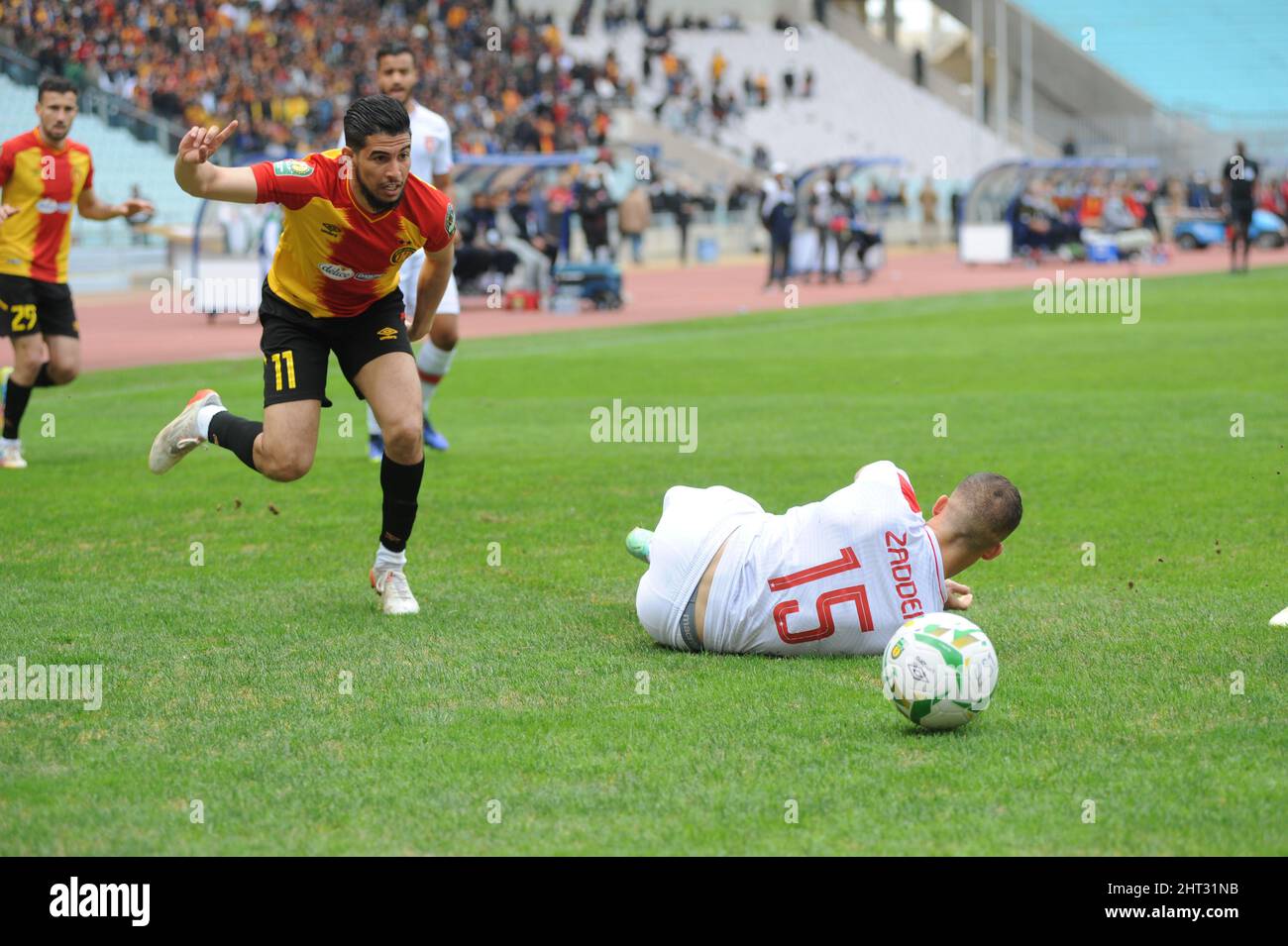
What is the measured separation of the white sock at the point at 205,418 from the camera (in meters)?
7.54

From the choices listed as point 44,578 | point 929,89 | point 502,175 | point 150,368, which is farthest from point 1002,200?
point 44,578

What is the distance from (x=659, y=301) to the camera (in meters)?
Result: 29.0

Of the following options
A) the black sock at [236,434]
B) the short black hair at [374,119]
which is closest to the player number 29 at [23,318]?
the black sock at [236,434]

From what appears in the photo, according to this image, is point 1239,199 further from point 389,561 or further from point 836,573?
point 836,573

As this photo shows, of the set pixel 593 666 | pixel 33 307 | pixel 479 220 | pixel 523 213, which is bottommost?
pixel 593 666

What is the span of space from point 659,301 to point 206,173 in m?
22.8

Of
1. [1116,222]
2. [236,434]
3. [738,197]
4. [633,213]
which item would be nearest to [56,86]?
[236,434]

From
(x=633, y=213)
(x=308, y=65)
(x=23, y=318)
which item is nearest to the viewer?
(x=23, y=318)

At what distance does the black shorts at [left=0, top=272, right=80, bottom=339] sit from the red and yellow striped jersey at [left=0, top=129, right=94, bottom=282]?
7cm

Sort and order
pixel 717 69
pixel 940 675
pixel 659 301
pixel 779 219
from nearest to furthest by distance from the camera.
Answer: pixel 940 675 → pixel 659 301 → pixel 779 219 → pixel 717 69

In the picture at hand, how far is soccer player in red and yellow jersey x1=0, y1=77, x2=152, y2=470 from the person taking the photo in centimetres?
1121

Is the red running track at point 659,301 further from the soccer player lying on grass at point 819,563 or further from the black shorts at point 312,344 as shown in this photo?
the soccer player lying on grass at point 819,563

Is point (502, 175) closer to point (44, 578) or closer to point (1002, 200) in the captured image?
point (1002, 200)

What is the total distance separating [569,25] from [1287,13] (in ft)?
91.8
